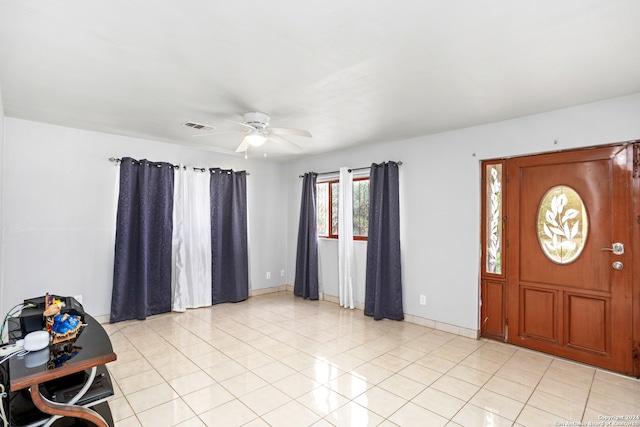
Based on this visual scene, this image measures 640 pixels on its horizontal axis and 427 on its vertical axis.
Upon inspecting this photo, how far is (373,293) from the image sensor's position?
15.2 ft

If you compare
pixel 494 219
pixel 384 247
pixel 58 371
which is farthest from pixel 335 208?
pixel 58 371

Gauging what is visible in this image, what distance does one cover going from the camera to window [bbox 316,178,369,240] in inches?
200

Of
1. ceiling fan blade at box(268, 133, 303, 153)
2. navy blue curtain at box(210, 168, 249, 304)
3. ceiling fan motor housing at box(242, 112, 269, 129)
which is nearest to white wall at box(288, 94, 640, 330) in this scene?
ceiling fan blade at box(268, 133, 303, 153)

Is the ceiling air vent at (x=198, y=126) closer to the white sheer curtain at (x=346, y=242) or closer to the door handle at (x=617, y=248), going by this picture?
the white sheer curtain at (x=346, y=242)

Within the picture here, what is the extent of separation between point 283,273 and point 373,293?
2.20 m

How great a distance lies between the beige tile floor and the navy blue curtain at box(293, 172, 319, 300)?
1.47 metres

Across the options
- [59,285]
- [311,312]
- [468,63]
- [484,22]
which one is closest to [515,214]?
[468,63]

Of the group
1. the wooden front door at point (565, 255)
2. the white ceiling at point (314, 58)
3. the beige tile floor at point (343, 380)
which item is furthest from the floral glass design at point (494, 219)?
the beige tile floor at point (343, 380)

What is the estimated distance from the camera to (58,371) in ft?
5.51

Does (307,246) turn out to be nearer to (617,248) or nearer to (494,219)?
(494,219)

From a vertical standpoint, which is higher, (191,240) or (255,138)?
(255,138)

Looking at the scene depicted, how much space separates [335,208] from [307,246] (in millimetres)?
817

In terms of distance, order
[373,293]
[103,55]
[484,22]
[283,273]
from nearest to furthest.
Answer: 1. [484,22]
2. [103,55]
3. [373,293]
4. [283,273]

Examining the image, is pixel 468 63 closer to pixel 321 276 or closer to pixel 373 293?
pixel 373 293
